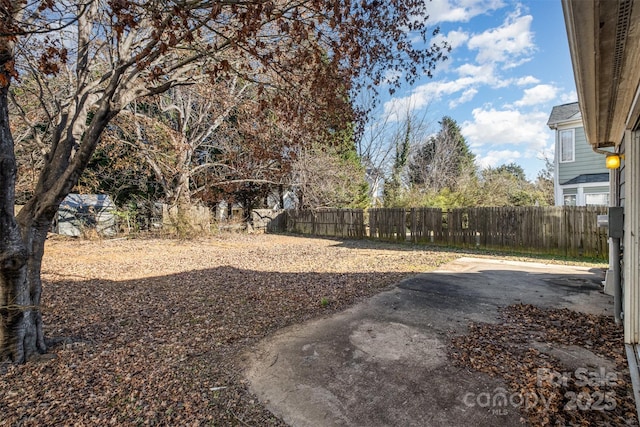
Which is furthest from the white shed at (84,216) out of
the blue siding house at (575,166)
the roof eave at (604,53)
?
the blue siding house at (575,166)

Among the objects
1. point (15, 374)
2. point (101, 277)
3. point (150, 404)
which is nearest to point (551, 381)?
point (150, 404)

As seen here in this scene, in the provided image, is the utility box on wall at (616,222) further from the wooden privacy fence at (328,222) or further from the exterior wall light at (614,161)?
the wooden privacy fence at (328,222)

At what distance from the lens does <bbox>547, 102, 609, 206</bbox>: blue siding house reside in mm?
9867

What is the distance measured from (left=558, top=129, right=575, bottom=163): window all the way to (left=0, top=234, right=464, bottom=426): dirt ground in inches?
247

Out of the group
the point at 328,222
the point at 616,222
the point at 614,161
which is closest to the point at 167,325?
the point at 616,222

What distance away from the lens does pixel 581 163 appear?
10312mm

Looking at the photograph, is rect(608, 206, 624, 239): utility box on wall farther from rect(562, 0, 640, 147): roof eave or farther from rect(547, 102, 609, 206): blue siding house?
rect(547, 102, 609, 206): blue siding house

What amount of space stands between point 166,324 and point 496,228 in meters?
8.90

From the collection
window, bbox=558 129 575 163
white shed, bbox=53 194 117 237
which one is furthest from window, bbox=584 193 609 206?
white shed, bbox=53 194 117 237

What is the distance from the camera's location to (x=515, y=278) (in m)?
5.59

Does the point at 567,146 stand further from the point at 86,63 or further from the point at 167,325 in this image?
the point at 86,63

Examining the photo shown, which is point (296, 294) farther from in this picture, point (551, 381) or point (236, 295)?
point (551, 381)

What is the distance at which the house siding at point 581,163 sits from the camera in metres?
10.1

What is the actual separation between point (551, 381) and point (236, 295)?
391 centimetres
